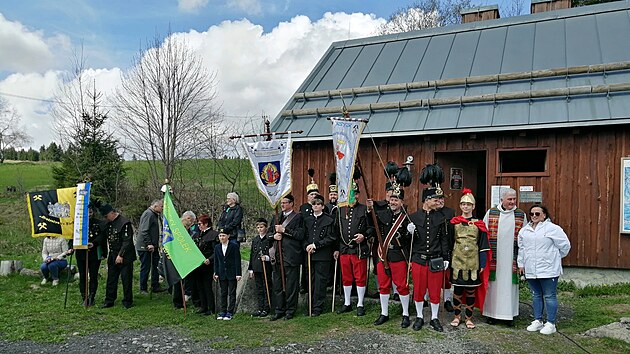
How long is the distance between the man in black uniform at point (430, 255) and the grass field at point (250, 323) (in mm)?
374

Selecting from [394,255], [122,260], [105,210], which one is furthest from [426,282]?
[105,210]

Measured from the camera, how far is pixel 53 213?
8.25 meters

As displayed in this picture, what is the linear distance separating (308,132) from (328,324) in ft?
15.4

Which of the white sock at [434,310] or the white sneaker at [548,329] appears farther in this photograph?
the white sock at [434,310]

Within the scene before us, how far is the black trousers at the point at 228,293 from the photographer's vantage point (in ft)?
24.0

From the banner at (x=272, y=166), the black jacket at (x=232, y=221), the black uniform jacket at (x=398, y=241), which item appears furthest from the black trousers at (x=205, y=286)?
the black uniform jacket at (x=398, y=241)

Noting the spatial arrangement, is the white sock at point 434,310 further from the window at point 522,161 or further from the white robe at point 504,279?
the window at point 522,161

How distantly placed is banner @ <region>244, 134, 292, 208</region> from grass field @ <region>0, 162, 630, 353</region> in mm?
1892

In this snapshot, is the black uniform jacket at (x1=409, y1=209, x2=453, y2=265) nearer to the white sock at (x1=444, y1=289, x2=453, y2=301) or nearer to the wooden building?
the white sock at (x1=444, y1=289, x2=453, y2=301)

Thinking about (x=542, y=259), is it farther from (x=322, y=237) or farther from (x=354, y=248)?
(x=322, y=237)

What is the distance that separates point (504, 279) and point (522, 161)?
15.6ft

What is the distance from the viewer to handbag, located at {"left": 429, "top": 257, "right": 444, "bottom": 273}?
6374 millimetres

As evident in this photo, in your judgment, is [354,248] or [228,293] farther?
[228,293]

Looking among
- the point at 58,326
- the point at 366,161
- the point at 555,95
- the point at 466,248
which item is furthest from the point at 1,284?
the point at 555,95
